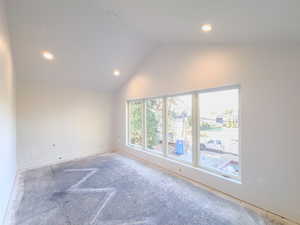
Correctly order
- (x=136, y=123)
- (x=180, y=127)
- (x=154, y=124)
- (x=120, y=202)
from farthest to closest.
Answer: (x=136, y=123) < (x=154, y=124) < (x=180, y=127) < (x=120, y=202)

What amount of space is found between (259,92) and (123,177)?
3.37 meters

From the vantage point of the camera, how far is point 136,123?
550 centimetres

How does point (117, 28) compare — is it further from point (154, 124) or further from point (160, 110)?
point (154, 124)

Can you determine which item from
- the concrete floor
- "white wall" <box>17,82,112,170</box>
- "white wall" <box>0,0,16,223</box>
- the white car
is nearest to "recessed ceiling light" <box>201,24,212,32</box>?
the white car

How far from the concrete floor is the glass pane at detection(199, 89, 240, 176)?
68 cm

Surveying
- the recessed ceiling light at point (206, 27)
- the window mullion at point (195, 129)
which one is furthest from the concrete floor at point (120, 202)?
the recessed ceiling light at point (206, 27)

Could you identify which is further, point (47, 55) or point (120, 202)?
point (47, 55)

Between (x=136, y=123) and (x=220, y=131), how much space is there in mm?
3079

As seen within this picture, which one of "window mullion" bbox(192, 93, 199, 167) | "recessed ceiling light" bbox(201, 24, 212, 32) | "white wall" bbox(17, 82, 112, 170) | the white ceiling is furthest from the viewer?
"white wall" bbox(17, 82, 112, 170)

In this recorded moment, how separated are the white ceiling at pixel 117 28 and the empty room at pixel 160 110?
0.08 ft

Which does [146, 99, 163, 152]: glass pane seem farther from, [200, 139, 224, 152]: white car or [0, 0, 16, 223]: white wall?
[0, 0, 16, 223]: white wall

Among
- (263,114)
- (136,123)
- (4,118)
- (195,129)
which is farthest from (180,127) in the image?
(4,118)

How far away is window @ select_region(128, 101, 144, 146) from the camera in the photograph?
5.28 meters

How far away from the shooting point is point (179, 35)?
301 centimetres
